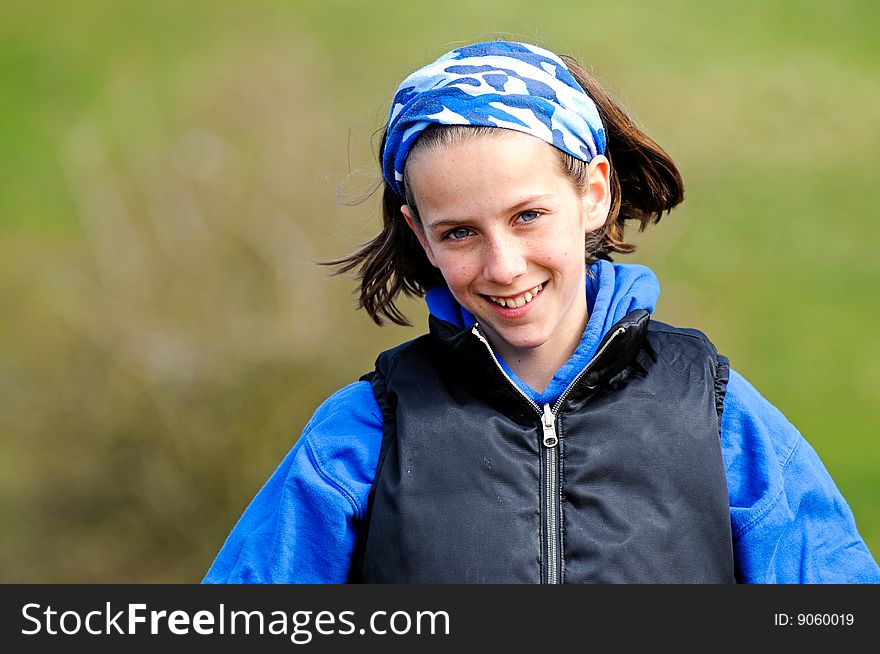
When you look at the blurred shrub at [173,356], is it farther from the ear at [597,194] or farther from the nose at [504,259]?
the nose at [504,259]

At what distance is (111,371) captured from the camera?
15.4 ft

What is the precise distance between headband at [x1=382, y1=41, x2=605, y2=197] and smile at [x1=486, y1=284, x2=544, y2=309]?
25cm

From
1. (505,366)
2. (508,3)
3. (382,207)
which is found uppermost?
(508,3)

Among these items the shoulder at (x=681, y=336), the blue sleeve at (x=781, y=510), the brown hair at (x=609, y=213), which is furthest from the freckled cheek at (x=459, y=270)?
the blue sleeve at (x=781, y=510)

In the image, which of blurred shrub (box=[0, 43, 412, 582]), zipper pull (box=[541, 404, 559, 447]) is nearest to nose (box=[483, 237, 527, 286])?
A: zipper pull (box=[541, 404, 559, 447])

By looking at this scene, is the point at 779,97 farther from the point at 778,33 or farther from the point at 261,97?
the point at 261,97

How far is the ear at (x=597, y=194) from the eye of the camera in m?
2.19

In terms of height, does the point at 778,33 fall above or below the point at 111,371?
above

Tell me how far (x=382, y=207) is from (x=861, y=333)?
12.1 ft

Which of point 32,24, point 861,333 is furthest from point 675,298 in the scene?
point 32,24

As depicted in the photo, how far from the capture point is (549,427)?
206 cm

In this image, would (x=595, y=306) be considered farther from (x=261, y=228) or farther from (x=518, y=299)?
(x=261, y=228)

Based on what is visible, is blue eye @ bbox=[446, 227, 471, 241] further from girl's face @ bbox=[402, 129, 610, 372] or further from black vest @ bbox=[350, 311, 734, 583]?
black vest @ bbox=[350, 311, 734, 583]

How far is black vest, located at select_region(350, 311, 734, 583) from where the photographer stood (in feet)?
6.56
